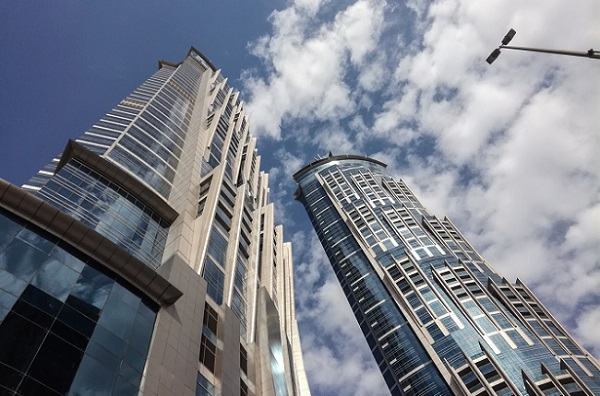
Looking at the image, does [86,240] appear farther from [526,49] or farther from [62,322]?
[526,49]

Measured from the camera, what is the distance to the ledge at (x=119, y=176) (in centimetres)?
3956

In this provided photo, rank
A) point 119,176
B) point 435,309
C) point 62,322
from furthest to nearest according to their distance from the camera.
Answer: point 435,309 < point 119,176 < point 62,322

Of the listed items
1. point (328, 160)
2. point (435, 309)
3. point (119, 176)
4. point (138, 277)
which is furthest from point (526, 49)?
point (328, 160)

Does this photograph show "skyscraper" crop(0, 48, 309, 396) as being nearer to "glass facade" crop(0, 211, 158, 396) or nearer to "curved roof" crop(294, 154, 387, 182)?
"glass facade" crop(0, 211, 158, 396)

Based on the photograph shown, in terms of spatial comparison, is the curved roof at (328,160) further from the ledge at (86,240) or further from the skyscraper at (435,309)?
the ledge at (86,240)

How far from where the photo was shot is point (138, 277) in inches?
1115

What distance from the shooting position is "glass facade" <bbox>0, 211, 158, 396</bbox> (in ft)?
64.1

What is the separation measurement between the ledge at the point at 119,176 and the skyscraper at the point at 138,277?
0.09m

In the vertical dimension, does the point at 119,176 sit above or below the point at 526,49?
above

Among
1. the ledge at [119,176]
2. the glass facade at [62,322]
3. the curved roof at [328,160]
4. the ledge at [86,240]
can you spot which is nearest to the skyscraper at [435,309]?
the curved roof at [328,160]

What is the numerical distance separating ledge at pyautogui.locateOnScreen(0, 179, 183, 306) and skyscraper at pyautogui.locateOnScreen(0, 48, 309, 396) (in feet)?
0.19

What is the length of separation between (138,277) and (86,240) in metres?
3.69

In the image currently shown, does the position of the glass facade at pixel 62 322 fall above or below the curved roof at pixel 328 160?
below

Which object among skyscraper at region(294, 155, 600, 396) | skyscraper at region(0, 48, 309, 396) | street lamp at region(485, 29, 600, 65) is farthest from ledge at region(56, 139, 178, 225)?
skyscraper at region(294, 155, 600, 396)
